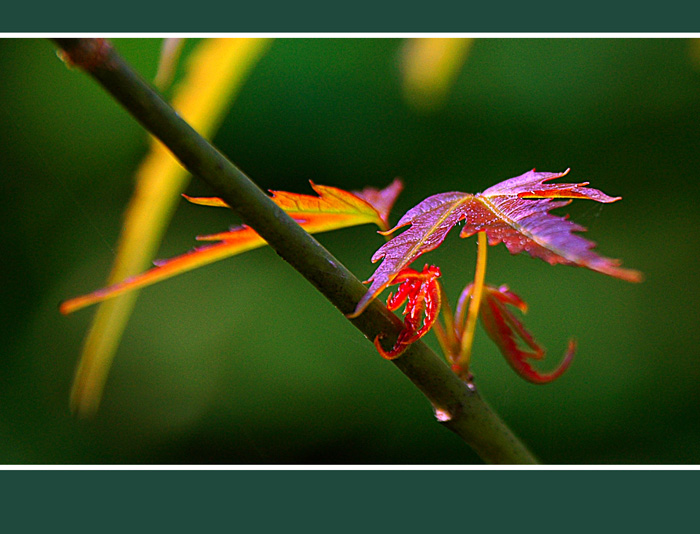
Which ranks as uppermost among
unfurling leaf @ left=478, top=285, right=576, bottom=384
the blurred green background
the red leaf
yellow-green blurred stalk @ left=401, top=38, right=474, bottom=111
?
the blurred green background

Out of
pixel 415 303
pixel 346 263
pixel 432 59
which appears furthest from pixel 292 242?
pixel 346 263

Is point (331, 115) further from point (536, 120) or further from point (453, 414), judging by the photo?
point (453, 414)

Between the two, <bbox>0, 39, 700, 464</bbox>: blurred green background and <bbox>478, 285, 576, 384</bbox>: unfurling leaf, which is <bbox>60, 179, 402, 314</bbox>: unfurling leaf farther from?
<bbox>0, 39, 700, 464</bbox>: blurred green background

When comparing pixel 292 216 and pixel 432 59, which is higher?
pixel 432 59

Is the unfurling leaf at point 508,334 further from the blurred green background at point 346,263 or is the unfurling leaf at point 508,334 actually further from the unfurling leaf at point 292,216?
the blurred green background at point 346,263

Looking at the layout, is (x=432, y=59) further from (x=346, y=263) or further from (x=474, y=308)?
(x=346, y=263)

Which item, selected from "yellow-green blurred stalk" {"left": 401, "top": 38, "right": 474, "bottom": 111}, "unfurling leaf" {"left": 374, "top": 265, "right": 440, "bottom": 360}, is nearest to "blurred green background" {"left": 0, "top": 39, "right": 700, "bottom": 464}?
"yellow-green blurred stalk" {"left": 401, "top": 38, "right": 474, "bottom": 111}
